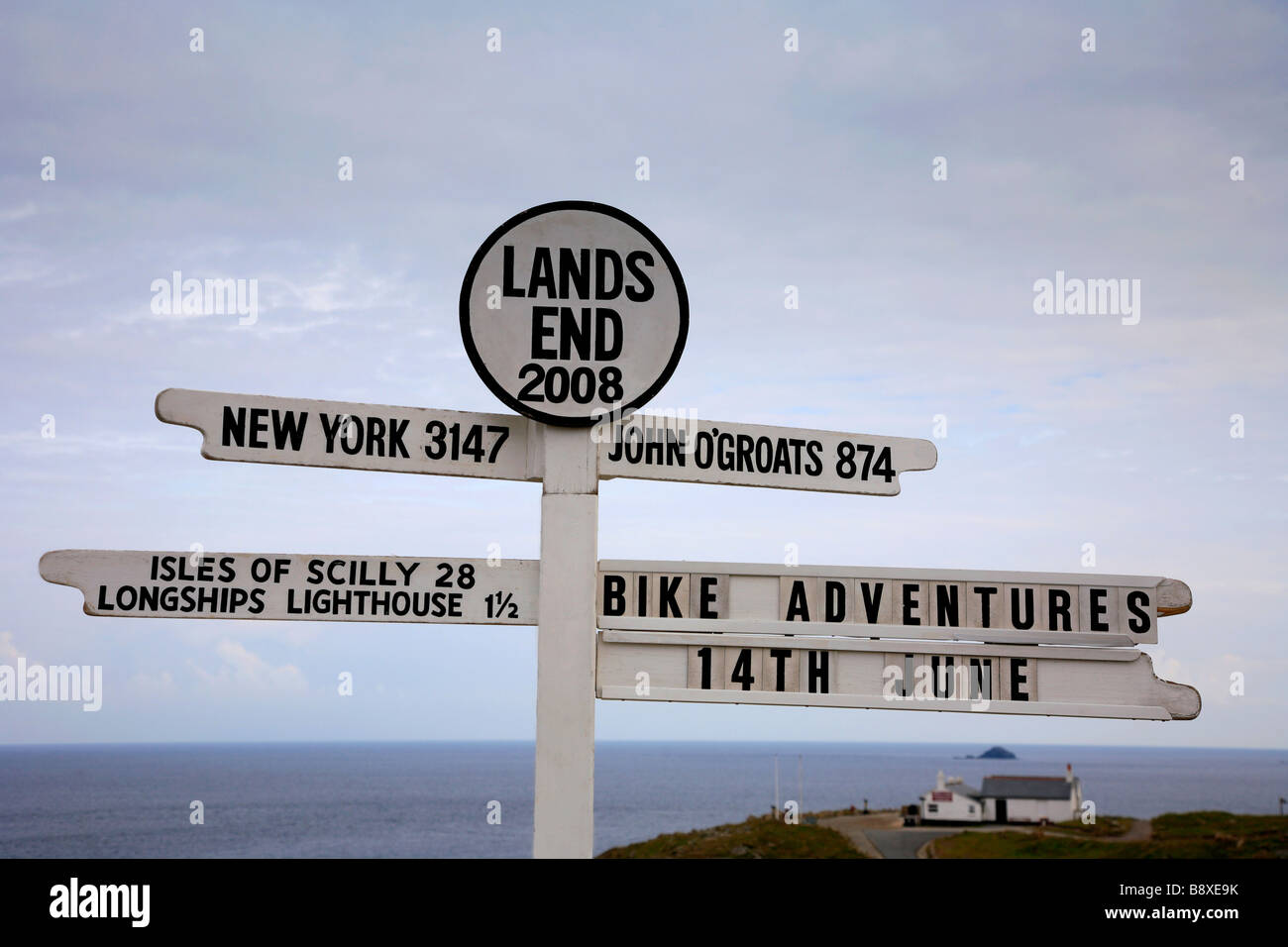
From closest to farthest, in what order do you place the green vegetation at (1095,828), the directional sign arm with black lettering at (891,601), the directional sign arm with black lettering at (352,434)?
the directional sign arm with black lettering at (891,601) < the directional sign arm with black lettering at (352,434) < the green vegetation at (1095,828)

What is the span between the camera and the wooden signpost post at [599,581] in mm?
4992

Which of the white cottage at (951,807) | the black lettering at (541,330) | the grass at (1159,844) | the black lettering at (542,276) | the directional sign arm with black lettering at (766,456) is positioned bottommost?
the white cottage at (951,807)

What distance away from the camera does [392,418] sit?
5246mm

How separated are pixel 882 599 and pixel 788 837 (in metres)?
56.2

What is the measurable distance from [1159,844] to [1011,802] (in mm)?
54808

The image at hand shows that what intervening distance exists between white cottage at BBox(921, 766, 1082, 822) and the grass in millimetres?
11039

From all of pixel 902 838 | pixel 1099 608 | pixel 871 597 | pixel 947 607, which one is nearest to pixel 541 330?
pixel 871 597

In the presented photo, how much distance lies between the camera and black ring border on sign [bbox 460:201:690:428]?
505 centimetres

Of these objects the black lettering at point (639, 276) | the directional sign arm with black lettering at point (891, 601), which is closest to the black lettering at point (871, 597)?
the directional sign arm with black lettering at point (891, 601)

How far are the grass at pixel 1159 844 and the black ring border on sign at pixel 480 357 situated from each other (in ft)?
119

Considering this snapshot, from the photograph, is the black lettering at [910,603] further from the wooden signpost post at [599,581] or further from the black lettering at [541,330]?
the black lettering at [541,330]

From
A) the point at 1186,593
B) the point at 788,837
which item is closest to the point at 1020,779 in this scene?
the point at 788,837
